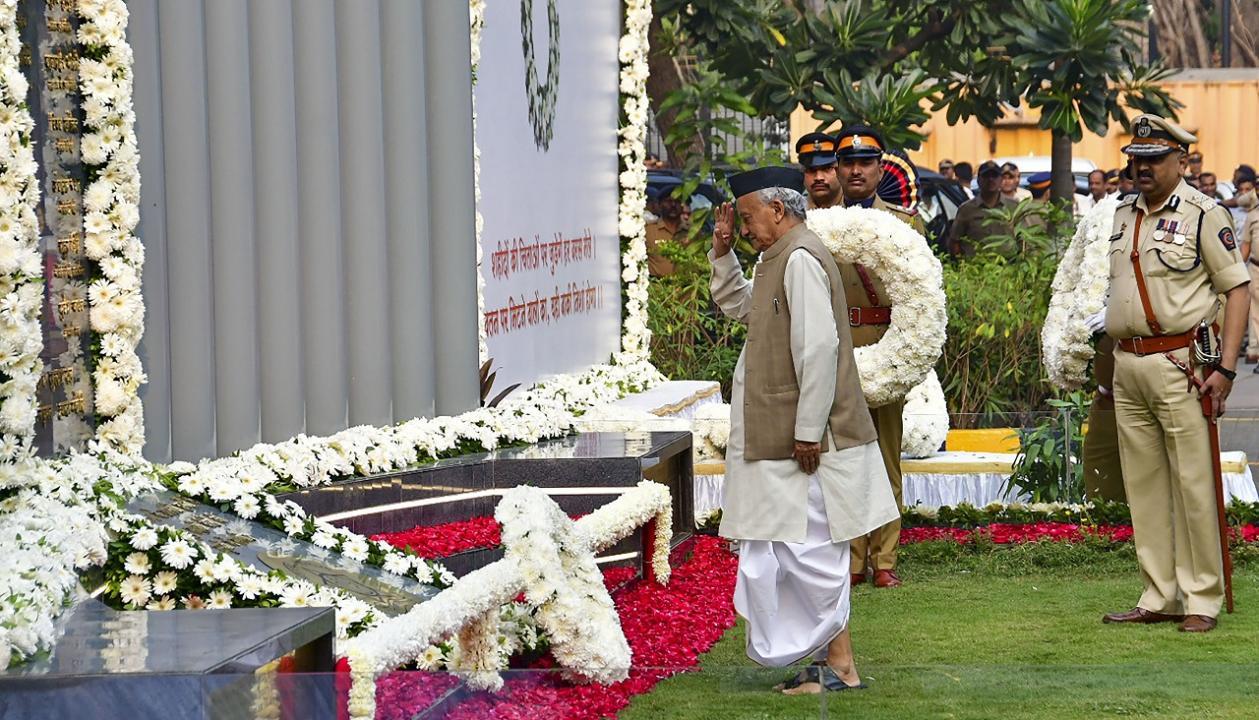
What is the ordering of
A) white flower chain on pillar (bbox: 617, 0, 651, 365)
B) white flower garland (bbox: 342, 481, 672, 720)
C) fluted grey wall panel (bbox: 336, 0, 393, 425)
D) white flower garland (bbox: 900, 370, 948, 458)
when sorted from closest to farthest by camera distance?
white flower garland (bbox: 342, 481, 672, 720), fluted grey wall panel (bbox: 336, 0, 393, 425), white flower garland (bbox: 900, 370, 948, 458), white flower chain on pillar (bbox: 617, 0, 651, 365)

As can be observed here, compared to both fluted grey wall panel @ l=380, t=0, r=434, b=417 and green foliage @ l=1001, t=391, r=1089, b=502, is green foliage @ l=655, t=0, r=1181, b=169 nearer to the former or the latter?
green foliage @ l=1001, t=391, r=1089, b=502

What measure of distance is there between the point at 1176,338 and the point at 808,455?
1977 mm

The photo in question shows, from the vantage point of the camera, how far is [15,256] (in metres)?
5.84

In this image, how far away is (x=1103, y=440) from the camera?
8.93 meters

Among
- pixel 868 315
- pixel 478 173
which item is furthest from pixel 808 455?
pixel 478 173

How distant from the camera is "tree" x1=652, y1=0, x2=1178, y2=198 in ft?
54.6

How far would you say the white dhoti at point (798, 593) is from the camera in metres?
6.22

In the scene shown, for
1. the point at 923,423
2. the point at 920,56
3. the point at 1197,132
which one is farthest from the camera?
the point at 1197,132

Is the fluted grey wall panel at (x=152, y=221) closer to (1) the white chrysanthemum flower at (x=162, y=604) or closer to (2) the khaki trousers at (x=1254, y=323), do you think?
(1) the white chrysanthemum flower at (x=162, y=604)

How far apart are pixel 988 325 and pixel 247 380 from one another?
23.8ft

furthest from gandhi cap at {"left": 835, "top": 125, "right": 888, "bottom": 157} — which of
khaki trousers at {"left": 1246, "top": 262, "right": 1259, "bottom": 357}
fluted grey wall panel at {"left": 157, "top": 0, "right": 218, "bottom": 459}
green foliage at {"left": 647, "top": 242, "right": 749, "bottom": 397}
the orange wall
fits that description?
the orange wall

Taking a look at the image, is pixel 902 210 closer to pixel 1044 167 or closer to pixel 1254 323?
pixel 1254 323

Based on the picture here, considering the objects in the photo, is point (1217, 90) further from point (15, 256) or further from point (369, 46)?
point (15, 256)

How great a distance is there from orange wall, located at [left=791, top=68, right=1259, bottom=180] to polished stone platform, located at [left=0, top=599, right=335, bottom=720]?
2373 centimetres
